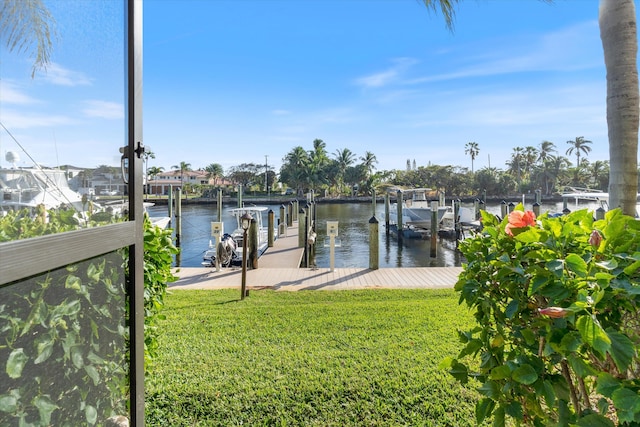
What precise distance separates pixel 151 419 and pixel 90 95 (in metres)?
2.14

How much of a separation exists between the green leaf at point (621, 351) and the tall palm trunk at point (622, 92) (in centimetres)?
236

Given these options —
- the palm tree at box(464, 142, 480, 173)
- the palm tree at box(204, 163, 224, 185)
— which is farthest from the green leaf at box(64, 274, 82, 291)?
the palm tree at box(464, 142, 480, 173)

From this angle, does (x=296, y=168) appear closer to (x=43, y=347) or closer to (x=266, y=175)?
(x=266, y=175)

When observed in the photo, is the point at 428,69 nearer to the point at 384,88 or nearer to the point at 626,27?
the point at 384,88

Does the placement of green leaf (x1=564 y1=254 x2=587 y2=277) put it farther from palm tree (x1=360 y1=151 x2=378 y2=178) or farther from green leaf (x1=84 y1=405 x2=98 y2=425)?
palm tree (x1=360 y1=151 x2=378 y2=178)

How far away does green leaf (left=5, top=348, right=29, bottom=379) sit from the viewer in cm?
91

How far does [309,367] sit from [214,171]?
74500 mm

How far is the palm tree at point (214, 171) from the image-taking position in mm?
73250

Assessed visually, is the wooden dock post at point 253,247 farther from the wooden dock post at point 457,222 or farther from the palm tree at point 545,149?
the palm tree at point 545,149

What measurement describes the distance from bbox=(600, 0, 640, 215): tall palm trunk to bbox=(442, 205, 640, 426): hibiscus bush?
1.99 metres

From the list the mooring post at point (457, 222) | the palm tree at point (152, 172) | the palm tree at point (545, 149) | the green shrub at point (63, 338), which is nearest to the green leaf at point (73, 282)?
the green shrub at point (63, 338)

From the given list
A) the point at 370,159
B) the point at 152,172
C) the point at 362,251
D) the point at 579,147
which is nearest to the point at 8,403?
the point at 362,251

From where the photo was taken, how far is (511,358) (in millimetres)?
1379

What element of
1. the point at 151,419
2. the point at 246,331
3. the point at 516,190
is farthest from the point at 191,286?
the point at 516,190
